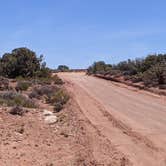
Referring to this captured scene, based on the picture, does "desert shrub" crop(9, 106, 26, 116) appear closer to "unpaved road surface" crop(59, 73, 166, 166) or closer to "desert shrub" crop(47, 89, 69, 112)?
"unpaved road surface" crop(59, 73, 166, 166)

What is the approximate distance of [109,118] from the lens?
23.5 meters

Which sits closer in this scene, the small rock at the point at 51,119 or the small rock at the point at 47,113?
the small rock at the point at 51,119

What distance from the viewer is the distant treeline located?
158 feet

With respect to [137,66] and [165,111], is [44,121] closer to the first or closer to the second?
[165,111]

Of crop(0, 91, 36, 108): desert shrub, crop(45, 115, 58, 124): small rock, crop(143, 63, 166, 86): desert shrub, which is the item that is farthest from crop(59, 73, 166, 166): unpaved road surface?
crop(143, 63, 166, 86): desert shrub

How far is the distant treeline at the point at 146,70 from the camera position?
48.1 meters

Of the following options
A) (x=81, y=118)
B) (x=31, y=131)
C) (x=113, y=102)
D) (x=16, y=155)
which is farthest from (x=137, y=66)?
(x=16, y=155)

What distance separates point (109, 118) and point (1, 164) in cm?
1066

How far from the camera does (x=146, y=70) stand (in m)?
60.8

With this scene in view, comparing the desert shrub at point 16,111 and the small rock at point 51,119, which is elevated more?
the desert shrub at point 16,111

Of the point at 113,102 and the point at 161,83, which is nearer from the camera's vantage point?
the point at 113,102

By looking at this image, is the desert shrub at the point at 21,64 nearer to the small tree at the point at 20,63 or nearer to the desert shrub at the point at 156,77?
the small tree at the point at 20,63

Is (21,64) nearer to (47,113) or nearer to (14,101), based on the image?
(14,101)

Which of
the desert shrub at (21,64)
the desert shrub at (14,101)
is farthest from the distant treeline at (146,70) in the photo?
the desert shrub at (14,101)
